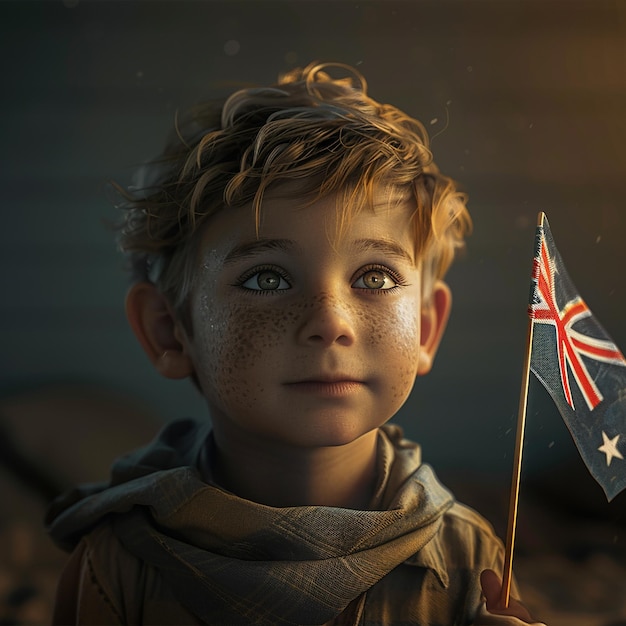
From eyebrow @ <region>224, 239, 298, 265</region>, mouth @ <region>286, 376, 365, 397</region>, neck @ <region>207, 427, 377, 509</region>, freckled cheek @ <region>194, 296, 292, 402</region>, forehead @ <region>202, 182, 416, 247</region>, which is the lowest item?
neck @ <region>207, 427, 377, 509</region>

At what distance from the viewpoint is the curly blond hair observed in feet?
2.27

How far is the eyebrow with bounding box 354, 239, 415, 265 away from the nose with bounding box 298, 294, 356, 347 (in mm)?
54

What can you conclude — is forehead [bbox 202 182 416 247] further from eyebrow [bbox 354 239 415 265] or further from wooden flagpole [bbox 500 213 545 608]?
wooden flagpole [bbox 500 213 545 608]

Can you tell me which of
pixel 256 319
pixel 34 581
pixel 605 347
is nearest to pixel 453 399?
pixel 605 347

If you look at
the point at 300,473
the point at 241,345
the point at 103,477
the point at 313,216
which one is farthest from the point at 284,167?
the point at 103,477

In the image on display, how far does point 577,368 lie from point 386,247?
0.65 feet

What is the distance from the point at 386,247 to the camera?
2.30 ft

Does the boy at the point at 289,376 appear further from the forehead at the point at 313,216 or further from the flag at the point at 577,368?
the flag at the point at 577,368

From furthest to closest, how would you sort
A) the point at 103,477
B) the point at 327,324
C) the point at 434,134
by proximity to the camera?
1. the point at 103,477
2. the point at 434,134
3. the point at 327,324

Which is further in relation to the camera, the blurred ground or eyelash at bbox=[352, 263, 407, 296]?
the blurred ground

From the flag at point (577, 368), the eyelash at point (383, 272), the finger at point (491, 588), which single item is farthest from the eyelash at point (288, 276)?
the finger at point (491, 588)

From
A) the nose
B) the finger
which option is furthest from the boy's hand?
the nose

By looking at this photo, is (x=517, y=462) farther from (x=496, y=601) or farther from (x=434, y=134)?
(x=434, y=134)

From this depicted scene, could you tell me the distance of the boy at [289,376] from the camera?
68 centimetres
